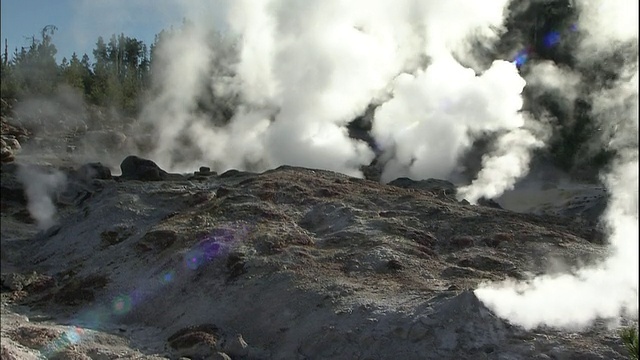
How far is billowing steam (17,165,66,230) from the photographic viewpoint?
20.6m

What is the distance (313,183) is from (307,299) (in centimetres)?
845

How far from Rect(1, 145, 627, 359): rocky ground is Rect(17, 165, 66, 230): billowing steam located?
0.24 meters

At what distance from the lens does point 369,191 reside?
67.7 feet

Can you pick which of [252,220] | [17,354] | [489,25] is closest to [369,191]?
[252,220]

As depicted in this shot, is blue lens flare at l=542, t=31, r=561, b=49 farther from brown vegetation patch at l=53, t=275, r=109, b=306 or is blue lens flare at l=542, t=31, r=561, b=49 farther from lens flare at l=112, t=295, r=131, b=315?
lens flare at l=112, t=295, r=131, b=315

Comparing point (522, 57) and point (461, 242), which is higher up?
point (522, 57)

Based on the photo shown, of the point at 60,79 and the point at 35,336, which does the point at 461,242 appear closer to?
the point at 35,336

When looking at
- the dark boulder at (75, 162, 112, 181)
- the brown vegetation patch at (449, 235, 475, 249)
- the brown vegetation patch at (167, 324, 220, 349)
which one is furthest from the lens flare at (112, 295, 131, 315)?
the dark boulder at (75, 162, 112, 181)

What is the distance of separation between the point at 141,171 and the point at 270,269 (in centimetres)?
1094

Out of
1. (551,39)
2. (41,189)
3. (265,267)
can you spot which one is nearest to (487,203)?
(265,267)

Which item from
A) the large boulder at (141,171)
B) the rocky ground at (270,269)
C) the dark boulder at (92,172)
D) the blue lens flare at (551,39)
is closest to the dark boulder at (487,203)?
the rocky ground at (270,269)

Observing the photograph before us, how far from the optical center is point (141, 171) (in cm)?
2366

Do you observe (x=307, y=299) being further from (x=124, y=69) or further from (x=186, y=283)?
(x=124, y=69)

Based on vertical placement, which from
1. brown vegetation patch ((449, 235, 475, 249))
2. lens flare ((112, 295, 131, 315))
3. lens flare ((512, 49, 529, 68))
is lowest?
lens flare ((112, 295, 131, 315))
